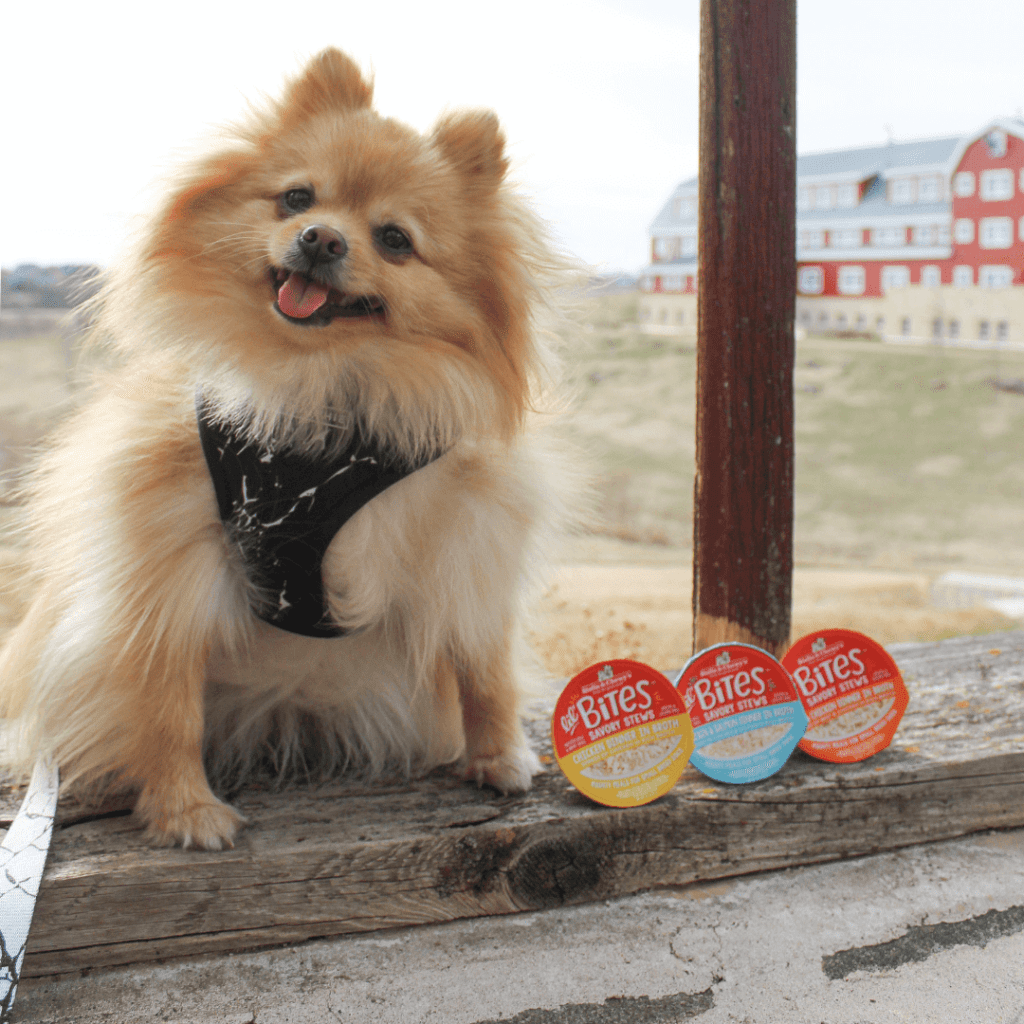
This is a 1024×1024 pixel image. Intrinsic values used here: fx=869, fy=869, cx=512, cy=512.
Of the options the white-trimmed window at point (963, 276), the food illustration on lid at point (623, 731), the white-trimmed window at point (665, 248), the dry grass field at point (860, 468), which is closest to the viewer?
the food illustration on lid at point (623, 731)

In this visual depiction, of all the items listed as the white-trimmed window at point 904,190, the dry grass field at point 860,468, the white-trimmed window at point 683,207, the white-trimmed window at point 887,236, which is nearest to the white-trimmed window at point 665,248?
the white-trimmed window at point 683,207

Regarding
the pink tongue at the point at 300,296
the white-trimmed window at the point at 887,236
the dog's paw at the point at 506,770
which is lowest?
the dog's paw at the point at 506,770

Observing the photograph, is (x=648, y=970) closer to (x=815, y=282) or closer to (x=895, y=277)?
(x=815, y=282)

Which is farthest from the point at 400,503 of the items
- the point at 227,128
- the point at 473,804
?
the point at 227,128

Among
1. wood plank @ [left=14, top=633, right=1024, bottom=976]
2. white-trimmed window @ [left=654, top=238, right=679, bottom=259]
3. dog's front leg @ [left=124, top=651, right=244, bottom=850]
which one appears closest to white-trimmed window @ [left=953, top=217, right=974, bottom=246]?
white-trimmed window @ [left=654, top=238, right=679, bottom=259]

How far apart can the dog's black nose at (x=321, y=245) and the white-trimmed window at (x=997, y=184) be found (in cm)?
830

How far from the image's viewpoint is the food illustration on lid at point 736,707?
1.79m

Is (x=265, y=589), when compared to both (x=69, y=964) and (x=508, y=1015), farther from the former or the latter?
(x=508, y=1015)

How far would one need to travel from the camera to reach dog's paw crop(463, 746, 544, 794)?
1.71 metres

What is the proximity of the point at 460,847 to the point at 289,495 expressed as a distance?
698 millimetres

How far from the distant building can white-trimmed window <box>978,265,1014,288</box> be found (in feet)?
0.05

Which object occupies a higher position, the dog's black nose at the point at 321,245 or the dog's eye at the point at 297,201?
the dog's eye at the point at 297,201

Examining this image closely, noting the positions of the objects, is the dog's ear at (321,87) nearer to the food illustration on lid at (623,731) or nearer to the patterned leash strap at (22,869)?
the food illustration on lid at (623,731)

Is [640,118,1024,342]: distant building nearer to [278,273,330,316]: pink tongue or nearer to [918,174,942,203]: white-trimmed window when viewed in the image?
[918,174,942,203]: white-trimmed window
